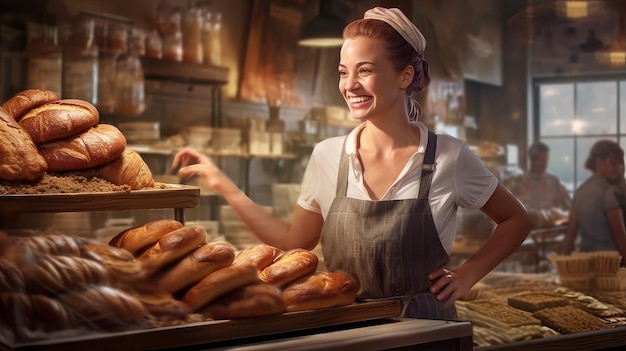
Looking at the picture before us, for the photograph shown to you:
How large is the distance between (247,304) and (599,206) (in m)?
3.60

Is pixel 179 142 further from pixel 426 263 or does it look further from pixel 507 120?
pixel 426 263

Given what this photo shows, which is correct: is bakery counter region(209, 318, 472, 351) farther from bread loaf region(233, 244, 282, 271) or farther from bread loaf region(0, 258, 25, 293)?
bread loaf region(0, 258, 25, 293)

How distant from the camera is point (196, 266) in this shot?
4.52 feet

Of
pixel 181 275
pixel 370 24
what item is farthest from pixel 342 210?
pixel 181 275

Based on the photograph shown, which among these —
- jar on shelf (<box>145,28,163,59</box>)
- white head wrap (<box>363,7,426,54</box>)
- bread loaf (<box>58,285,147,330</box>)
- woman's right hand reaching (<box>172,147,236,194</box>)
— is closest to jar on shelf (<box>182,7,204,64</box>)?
jar on shelf (<box>145,28,163,59</box>)

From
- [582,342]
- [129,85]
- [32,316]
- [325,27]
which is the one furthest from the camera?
[325,27]

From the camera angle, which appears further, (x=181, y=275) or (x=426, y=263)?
(x=426, y=263)

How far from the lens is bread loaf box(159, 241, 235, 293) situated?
4.46 ft

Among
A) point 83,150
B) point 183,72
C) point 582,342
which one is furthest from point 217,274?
point 183,72

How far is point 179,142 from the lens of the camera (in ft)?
13.8

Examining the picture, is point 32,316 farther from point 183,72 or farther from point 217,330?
point 183,72

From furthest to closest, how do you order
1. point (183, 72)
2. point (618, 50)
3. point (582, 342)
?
point (618, 50) < point (183, 72) < point (582, 342)

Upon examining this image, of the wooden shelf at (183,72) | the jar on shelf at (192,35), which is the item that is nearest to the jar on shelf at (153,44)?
the wooden shelf at (183,72)

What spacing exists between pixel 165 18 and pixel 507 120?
2141 mm
